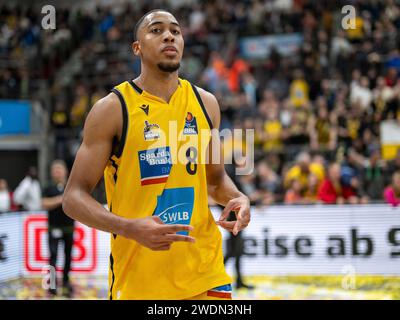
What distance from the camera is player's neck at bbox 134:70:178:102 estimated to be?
3.87 meters

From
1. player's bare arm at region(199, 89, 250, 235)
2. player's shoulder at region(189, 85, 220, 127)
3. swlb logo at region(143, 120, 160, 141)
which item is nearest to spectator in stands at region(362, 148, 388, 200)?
player's bare arm at region(199, 89, 250, 235)

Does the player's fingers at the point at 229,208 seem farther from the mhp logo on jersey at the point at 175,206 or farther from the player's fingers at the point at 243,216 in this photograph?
the mhp logo on jersey at the point at 175,206

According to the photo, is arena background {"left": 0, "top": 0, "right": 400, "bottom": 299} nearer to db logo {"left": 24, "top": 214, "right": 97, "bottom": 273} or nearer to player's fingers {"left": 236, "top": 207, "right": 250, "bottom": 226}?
db logo {"left": 24, "top": 214, "right": 97, "bottom": 273}

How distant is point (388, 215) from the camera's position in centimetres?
975

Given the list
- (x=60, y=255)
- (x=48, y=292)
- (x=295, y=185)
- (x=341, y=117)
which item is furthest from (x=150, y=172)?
(x=341, y=117)

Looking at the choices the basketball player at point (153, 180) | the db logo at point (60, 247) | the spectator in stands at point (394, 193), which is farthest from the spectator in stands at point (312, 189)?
the basketball player at point (153, 180)

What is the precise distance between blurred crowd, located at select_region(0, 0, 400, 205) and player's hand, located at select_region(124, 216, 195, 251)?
667 centimetres

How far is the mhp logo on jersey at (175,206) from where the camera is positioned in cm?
371

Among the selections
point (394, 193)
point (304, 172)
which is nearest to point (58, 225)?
point (304, 172)

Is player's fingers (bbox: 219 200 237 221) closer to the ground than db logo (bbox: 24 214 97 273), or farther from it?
farther from it

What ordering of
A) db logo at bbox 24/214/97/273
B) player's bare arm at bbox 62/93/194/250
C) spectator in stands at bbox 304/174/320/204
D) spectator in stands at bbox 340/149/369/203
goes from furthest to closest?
spectator in stands at bbox 304/174/320/204 → spectator in stands at bbox 340/149/369/203 → db logo at bbox 24/214/97/273 → player's bare arm at bbox 62/93/194/250

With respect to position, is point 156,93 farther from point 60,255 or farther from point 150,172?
point 60,255

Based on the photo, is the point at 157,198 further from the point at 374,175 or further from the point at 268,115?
the point at 268,115
